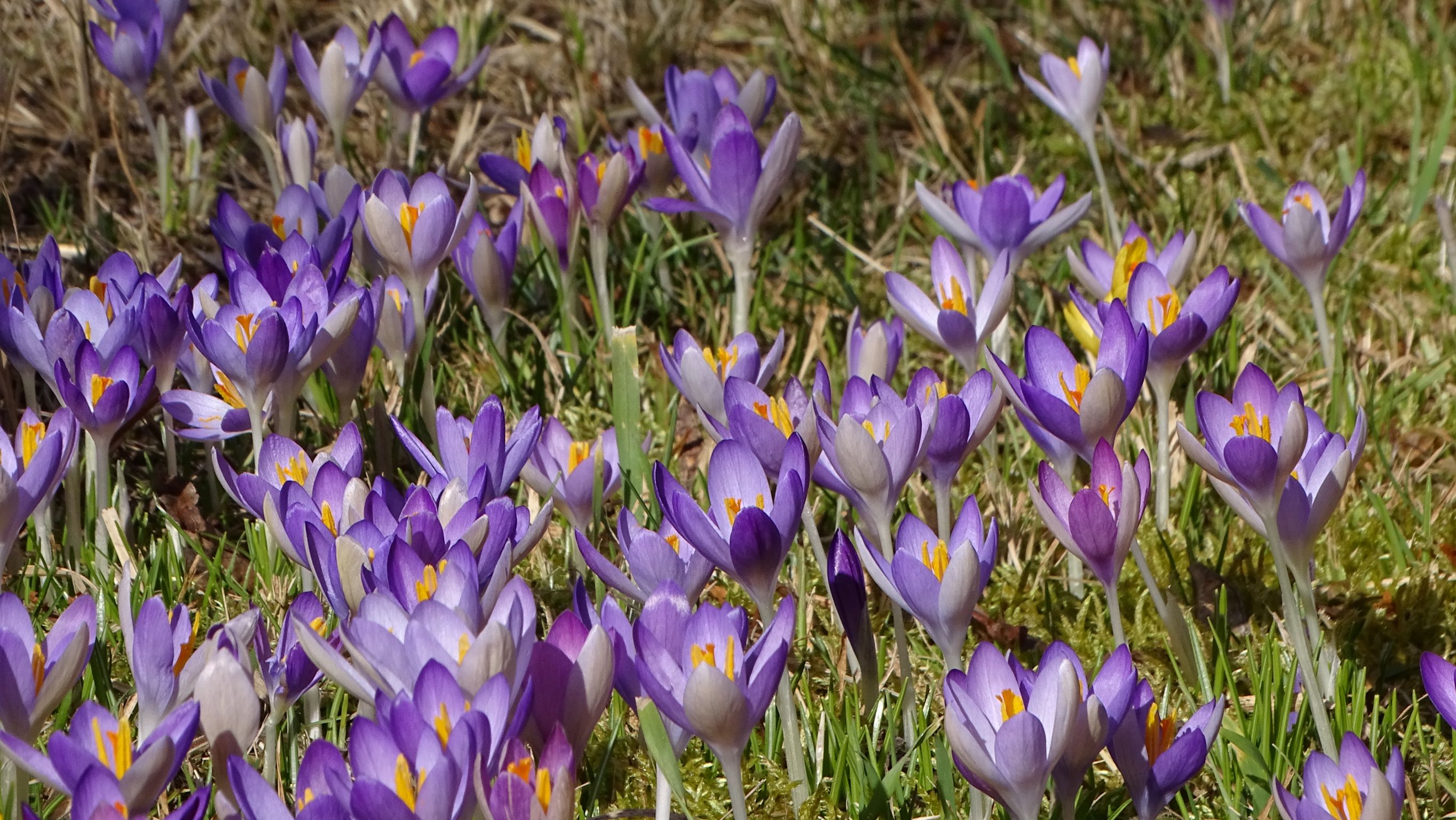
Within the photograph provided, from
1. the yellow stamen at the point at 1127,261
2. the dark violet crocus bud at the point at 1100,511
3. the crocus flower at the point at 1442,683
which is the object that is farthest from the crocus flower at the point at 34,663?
the yellow stamen at the point at 1127,261

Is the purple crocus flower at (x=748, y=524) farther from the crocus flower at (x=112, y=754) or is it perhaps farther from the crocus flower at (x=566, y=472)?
the crocus flower at (x=112, y=754)

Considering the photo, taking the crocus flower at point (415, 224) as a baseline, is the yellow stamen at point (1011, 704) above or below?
below

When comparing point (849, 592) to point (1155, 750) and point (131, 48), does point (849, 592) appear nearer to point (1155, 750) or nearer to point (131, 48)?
point (1155, 750)

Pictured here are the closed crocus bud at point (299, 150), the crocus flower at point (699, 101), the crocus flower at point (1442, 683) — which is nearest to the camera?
the crocus flower at point (1442, 683)

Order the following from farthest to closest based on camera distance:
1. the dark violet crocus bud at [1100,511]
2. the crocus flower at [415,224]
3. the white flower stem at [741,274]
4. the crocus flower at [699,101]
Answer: the crocus flower at [699,101], the white flower stem at [741,274], the crocus flower at [415,224], the dark violet crocus bud at [1100,511]

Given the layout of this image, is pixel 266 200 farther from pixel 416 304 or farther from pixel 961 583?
pixel 961 583

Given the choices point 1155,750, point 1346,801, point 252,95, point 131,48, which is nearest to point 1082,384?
point 1155,750
